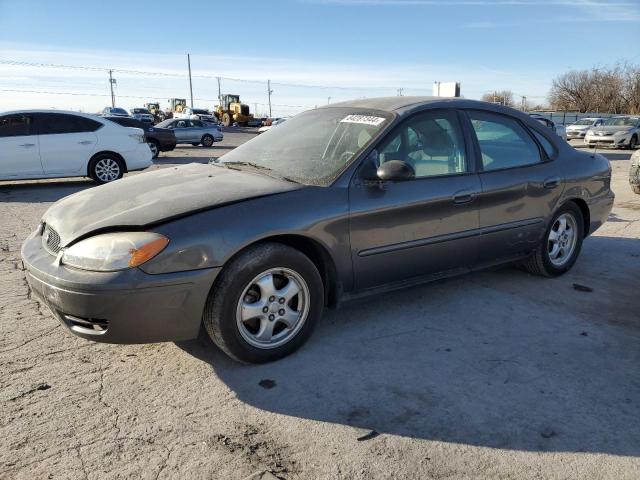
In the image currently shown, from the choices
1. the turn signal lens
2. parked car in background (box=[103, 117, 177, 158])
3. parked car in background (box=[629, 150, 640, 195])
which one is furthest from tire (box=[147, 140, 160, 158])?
the turn signal lens

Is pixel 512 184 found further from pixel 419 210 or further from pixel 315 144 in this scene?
pixel 315 144

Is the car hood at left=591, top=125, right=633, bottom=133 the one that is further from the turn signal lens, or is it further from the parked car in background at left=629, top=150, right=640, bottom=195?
the turn signal lens

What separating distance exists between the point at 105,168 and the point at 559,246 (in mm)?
8823

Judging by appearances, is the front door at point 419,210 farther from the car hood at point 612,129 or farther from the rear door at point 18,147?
the car hood at point 612,129

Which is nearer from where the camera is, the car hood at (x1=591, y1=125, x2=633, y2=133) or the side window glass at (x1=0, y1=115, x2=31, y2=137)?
the side window glass at (x1=0, y1=115, x2=31, y2=137)

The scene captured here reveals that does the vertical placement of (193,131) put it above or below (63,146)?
above

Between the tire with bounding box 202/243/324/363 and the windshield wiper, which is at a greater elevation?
the windshield wiper

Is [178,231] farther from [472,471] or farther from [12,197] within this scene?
[12,197]

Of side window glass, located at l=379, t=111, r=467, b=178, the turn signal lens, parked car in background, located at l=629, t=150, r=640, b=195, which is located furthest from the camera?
parked car in background, located at l=629, t=150, r=640, b=195

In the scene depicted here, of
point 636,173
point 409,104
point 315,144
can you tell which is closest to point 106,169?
point 315,144

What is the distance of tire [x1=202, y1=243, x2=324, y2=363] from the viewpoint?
296cm

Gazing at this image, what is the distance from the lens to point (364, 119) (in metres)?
3.89

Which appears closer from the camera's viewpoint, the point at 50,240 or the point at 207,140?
the point at 50,240

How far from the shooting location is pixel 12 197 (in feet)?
31.4
